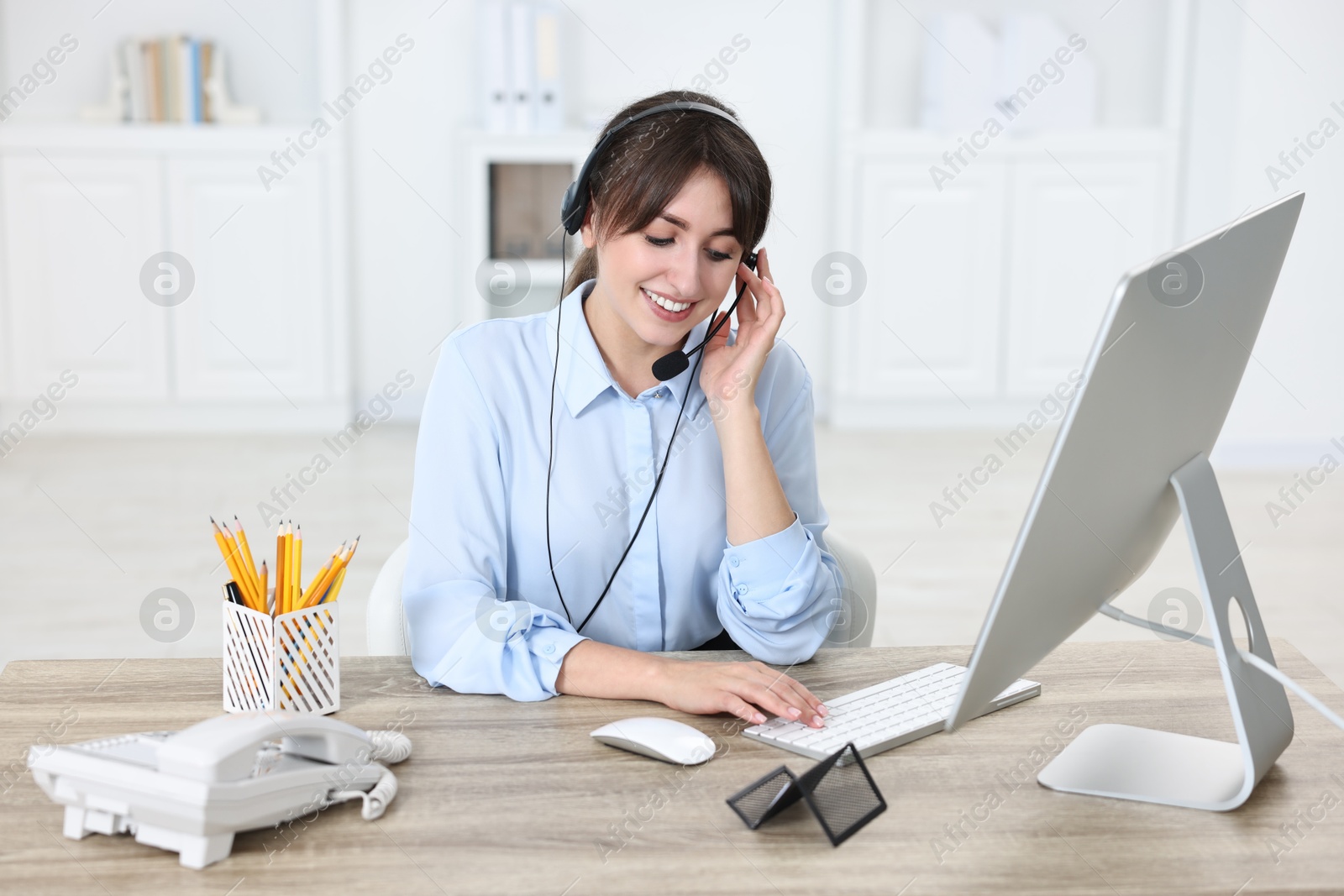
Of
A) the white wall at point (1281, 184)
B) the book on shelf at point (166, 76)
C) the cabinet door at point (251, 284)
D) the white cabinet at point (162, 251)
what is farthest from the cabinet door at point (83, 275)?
the white wall at point (1281, 184)

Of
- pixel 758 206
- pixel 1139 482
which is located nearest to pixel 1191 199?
pixel 758 206

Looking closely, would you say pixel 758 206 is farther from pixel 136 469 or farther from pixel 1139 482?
pixel 136 469

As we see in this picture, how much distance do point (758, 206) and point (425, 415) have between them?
0.44m

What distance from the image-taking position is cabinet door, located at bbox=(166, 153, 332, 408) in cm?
476

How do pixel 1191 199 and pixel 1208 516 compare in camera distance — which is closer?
pixel 1208 516

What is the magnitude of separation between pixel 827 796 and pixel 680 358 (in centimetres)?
63

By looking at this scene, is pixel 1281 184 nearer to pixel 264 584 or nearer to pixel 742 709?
pixel 742 709

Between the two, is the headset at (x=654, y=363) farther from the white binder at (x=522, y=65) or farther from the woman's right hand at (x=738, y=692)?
the white binder at (x=522, y=65)

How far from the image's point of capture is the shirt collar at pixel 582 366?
1427 mm

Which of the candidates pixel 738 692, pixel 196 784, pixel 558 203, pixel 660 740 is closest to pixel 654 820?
pixel 660 740

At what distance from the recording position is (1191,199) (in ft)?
15.6

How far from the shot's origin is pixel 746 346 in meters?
1.42

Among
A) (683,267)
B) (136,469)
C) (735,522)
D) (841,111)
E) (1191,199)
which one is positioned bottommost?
(136,469)

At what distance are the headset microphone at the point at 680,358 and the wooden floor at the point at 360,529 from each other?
3.56ft
